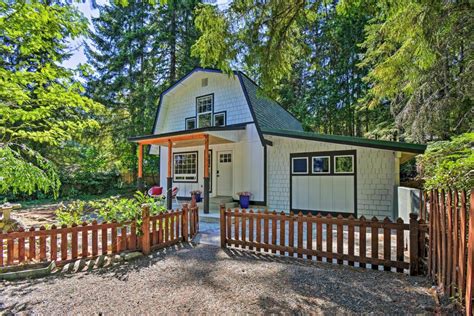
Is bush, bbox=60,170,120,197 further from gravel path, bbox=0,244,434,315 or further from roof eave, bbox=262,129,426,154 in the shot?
gravel path, bbox=0,244,434,315

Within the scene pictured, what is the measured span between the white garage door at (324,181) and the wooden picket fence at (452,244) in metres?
5.11

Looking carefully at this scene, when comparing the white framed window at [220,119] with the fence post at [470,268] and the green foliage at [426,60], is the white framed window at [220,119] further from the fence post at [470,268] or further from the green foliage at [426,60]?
the fence post at [470,268]

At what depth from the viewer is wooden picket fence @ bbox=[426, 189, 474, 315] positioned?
2278 mm

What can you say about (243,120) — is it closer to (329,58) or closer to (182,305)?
(182,305)

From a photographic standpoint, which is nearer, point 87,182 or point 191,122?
point 191,122

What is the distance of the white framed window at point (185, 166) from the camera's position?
42.0 ft

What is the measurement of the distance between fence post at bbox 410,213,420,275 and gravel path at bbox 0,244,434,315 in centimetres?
17

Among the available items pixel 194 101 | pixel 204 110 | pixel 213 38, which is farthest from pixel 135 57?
pixel 213 38

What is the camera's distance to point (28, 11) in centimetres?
342

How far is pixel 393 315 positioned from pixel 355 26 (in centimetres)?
1893

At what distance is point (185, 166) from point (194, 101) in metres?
3.19

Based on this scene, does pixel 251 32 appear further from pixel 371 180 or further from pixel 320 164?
pixel 371 180

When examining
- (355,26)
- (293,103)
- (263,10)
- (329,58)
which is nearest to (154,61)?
(293,103)

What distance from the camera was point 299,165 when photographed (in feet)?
31.6
